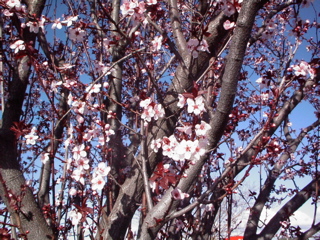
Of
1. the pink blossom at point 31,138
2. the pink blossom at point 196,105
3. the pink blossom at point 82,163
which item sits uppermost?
the pink blossom at point 31,138


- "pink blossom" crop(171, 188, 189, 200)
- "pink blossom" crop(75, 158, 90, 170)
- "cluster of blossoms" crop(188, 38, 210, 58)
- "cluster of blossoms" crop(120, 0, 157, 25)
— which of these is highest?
"cluster of blossoms" crop(120, 0, 157, 25)

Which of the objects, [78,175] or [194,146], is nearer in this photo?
[194,146]

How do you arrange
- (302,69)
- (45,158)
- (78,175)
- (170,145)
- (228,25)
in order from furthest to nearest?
(45,158) < (228,25) < (78,175) < (302,69) < (170,145)

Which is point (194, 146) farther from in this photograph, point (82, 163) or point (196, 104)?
point (82, 163)

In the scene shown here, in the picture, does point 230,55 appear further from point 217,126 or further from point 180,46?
Answer: point 180,46

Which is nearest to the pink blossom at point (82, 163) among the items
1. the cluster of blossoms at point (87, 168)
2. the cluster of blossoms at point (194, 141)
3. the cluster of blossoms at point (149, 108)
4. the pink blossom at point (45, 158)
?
the cluster of blossoms at point (87, 168)

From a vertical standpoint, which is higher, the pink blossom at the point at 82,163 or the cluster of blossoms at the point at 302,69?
the cluster of blossoms at the point at 302,69

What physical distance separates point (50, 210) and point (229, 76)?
2.03m

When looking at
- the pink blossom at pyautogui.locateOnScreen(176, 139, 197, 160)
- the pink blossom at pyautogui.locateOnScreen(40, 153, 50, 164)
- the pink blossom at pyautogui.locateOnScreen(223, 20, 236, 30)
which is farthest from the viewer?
the pink blossom at pyautogui.locateOnScreen(40, 153, 50, 164)

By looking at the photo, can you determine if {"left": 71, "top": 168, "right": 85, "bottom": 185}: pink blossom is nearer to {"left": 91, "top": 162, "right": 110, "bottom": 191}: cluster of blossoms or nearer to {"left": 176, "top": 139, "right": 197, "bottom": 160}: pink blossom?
{"left": 91, "top": 162, "right": 110, "bottom": 191}: cluster of blossoms

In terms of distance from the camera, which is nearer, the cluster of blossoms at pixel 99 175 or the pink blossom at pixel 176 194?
the pink blossom at pixel 176 194

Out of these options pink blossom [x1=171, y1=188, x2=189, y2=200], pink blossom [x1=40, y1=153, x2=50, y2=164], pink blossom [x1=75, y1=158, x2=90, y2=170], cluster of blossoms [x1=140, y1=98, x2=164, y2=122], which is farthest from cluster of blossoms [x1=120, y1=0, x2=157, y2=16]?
pink blossom [x1=171, y1=188, x2=189, y2=200]

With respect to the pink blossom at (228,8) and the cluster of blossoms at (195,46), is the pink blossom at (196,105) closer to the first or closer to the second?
the cluster of blossoms at (195,46)

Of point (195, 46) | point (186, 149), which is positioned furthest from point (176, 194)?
point (195, 46)
